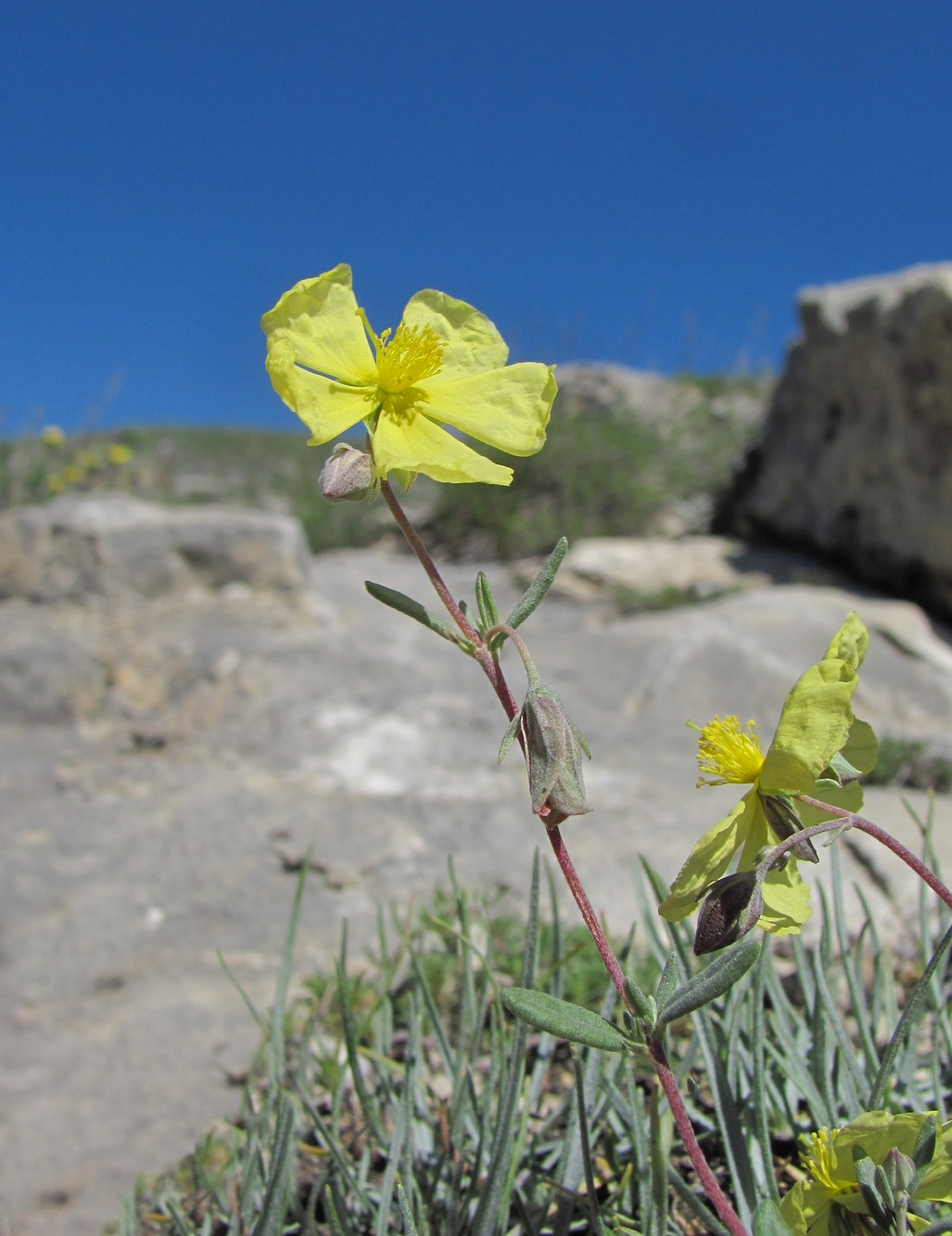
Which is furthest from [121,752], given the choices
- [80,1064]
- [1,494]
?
[1,494]

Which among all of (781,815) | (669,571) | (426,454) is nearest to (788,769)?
(781,815)

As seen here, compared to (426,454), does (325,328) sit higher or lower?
higher

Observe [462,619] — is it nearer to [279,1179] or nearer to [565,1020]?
[565,1020]

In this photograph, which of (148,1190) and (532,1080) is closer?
(532,1080)

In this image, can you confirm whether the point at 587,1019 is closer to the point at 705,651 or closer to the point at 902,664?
the point at 705,651

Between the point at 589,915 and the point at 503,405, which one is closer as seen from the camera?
the point at 589,915

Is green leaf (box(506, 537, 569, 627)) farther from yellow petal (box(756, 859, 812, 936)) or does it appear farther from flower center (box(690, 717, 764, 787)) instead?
yellow petal (box(756, 859, 812, 936))

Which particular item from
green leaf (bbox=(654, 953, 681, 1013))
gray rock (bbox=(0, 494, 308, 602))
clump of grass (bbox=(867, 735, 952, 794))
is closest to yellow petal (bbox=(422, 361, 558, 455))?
green leaf (bbox=(654, 953, 681, 1013))
